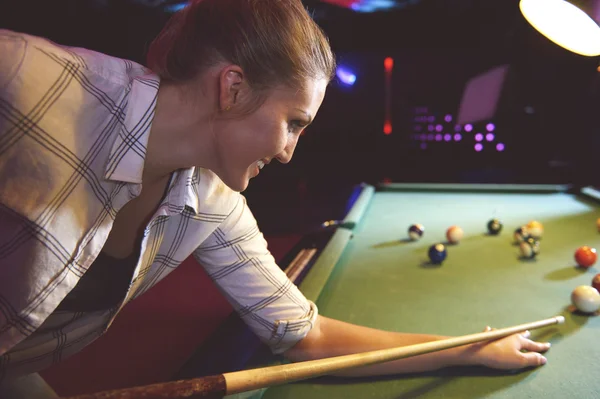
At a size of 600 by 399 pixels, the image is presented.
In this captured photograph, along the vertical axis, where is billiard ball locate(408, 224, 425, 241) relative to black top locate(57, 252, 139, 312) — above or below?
below

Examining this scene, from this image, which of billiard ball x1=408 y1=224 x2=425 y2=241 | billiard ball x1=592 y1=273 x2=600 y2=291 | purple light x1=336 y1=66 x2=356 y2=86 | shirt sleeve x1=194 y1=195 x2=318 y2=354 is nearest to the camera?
shirt sleeve x1=194 y1=195 x2=318 y2=354

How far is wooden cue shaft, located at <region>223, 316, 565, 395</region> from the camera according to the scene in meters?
0.70

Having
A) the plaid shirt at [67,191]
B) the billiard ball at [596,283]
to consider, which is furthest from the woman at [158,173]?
the billiard ball at [596,283]

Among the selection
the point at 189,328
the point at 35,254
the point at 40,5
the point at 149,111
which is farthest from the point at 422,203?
the point at 40,5

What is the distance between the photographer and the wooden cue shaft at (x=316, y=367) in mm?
701

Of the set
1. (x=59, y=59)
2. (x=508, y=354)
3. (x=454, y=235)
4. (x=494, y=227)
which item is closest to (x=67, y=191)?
(x=59, y=59)

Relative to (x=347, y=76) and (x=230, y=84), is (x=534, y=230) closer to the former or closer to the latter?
(x=230, y=84)

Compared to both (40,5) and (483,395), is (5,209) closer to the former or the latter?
(483,395)

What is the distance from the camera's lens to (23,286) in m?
0.77

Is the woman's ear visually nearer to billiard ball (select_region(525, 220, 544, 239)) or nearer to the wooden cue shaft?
the wooden cue shaft

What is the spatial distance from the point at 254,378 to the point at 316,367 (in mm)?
127

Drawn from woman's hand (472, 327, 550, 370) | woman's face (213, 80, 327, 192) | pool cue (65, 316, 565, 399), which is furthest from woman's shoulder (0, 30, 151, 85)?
woman's hand (472, 327, 550, 370)

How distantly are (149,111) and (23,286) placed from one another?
0.42 meters

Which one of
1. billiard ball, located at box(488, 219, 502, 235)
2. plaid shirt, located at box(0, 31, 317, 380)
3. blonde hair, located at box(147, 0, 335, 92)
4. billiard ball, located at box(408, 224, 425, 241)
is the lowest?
billiard ball, located at box(408, 224, 425, 241)
